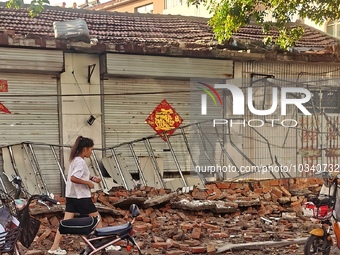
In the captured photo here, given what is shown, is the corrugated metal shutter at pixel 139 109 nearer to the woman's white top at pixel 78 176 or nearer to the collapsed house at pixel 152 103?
the collapsed house at pixel 152 103

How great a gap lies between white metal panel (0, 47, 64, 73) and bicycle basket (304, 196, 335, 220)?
20.6 feet

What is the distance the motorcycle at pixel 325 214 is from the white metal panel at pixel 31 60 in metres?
6.26

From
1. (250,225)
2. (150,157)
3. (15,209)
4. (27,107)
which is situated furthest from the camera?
(150,157)

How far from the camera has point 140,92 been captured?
11445 mm

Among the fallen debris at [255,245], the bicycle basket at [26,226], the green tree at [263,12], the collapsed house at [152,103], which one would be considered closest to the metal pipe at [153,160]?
the collapsed house at [152,103]

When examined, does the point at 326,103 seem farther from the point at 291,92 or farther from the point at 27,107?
the point at 27,107

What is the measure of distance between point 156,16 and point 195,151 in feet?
17.2

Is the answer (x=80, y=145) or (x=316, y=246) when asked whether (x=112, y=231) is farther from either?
(x=316, y=246)

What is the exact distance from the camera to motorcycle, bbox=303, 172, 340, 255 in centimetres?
627

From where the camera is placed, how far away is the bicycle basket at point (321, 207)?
6246 mm

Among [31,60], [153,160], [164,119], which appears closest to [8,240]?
[31,60]

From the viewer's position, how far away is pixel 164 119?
1177 cm

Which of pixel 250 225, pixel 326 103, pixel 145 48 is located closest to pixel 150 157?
pixel 145 48

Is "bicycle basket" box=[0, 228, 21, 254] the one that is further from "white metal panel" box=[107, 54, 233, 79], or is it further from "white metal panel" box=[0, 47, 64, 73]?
"white metal panel" box=[107, 54, 233, 79]
